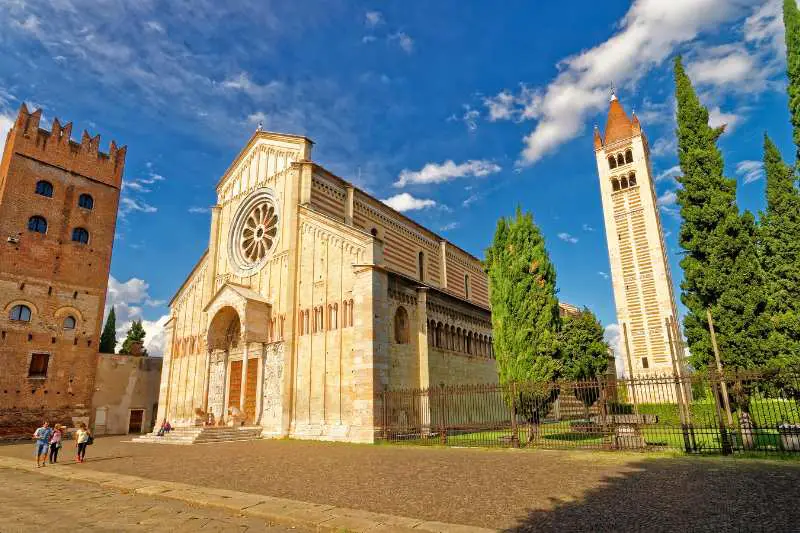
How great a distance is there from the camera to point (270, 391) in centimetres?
2139

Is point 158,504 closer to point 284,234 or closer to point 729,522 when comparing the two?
point 729,522

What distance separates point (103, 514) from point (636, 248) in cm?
3527

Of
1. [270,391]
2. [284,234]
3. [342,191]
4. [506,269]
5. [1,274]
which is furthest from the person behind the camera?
[1,274]

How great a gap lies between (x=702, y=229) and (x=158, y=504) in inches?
680

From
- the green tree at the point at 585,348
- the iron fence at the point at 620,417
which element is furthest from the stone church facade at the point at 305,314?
the green tree at the point at 585,348

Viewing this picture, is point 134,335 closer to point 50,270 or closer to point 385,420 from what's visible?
point 50,270

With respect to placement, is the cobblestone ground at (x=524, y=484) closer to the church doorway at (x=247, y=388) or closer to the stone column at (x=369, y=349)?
the stone column at (x=369, y=349)

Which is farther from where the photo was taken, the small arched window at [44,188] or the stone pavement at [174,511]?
the small arched window at [44,188]

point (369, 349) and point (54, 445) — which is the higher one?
point (369, 349)

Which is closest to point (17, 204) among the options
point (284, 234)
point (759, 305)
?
point (284, 234)

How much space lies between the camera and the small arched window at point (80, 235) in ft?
97.4

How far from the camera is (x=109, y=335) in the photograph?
44.2 metres

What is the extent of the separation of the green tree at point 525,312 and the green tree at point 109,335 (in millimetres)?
40620

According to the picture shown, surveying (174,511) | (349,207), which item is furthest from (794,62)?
(174,511)
